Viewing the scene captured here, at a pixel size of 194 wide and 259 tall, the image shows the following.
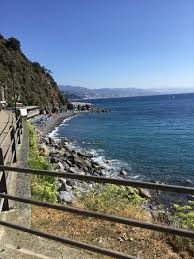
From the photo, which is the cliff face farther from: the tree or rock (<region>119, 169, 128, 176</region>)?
rock (<region>119, 169, 128, 176</region>)

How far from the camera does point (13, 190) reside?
8.34 meters

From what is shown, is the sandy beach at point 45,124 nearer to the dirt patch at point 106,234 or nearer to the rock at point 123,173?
the rock at point 123,173

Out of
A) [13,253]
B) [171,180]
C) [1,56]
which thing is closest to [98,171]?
[171,180]

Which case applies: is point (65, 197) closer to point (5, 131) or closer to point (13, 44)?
point (5, 131)

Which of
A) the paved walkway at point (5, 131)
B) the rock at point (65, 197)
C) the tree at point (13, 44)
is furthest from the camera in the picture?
the tree at point (13, 44)

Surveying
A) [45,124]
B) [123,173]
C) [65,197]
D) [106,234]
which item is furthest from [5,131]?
[45,124]

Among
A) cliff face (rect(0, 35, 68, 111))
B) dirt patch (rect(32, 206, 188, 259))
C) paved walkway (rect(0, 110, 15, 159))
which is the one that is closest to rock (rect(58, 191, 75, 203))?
paved walkway (rect(0, 110, 15, 159))

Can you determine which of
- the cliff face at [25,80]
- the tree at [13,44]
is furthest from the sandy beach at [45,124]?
the tree at [13,44]

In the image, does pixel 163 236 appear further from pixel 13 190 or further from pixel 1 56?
pixel 1 56

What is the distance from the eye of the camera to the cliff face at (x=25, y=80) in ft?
265

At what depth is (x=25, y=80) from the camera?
9238cm

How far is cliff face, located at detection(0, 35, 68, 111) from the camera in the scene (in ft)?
265

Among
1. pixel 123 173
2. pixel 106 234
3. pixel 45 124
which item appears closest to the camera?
pixel 106 234

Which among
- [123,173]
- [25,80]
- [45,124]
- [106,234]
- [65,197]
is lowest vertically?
[45,124]
